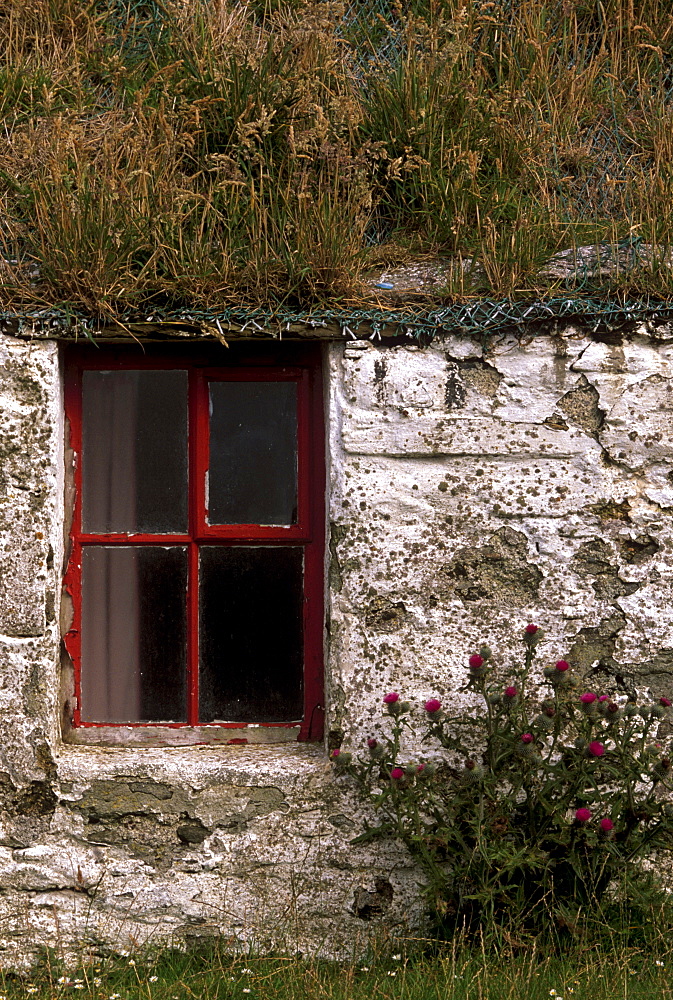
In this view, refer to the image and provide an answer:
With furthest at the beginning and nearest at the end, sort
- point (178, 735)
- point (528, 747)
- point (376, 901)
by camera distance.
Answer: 1. point (178, 735)
2. point (376, 901)
3. point (528, 747)

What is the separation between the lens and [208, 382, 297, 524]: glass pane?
309 cm

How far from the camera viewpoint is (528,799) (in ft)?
8.60

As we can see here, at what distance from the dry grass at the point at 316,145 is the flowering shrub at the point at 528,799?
1.32 meters

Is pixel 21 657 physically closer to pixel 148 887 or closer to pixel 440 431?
pixel 148 887

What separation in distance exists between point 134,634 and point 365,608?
2.71ft

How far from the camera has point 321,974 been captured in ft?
8.77

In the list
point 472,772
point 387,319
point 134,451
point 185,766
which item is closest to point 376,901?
point 472,772

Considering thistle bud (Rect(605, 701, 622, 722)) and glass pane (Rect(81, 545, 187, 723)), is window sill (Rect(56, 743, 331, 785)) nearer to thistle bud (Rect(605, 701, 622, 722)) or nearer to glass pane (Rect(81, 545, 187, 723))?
glass pane (Rect(81, 545, 187, 723))

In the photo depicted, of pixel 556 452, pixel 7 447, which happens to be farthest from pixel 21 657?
pixel 556 452

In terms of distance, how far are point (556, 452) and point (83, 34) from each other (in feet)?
8.06

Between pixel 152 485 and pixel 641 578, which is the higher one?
pixel 152 485

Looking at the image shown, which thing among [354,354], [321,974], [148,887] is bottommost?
[321,974]

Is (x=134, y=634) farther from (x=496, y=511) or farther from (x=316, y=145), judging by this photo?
(x=316, y=145)

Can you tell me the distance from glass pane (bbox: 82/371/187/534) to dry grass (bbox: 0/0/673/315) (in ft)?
1.04
